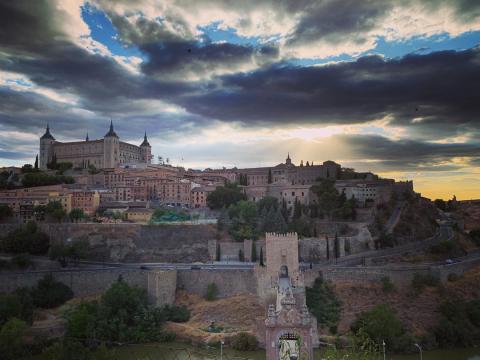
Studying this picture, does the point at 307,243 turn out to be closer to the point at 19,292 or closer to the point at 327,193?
the point at 327,193

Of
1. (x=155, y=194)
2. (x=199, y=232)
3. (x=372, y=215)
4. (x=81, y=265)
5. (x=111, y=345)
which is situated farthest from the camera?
(x=155, y=194)

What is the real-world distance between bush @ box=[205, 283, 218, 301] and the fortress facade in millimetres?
48421

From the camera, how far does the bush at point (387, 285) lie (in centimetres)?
3238

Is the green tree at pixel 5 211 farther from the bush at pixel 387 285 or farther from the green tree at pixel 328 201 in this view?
the bush at pixel 387 285

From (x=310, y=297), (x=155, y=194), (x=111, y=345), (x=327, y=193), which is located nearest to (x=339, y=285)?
(x=310, y=297)

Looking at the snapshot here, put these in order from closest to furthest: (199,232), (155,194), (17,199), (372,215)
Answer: (199,232)
(372,215)
(17,199)
(155,194)

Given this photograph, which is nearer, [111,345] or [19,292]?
[111,345]

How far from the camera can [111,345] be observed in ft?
88.8

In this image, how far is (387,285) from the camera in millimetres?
32438

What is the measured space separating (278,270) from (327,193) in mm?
19990

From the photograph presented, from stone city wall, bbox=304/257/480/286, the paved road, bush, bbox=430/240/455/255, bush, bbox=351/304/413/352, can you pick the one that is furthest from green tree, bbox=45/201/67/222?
bush, bbox=430/240/455/255

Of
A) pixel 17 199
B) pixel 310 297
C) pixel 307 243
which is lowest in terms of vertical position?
pixel 310 297

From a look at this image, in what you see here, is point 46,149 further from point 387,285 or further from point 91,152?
point 387,285

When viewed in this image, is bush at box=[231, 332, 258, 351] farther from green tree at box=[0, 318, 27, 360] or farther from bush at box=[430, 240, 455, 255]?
bush at box=[430, 240, 455, 255]
